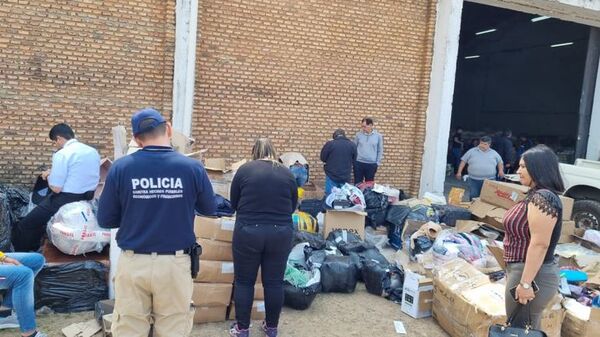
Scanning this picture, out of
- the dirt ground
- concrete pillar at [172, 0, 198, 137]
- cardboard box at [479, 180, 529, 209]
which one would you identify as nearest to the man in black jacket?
cardboard box at [479, 180, 529, 209]

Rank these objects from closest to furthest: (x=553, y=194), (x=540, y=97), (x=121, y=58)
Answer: (x=553, y=194), (x=121, y=58), (x=540, y=97)

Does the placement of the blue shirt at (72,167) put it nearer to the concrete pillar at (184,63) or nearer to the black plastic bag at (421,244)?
the concrete pillar at (184,63)

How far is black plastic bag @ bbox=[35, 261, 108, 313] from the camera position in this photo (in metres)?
4.09

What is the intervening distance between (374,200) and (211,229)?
3618 mm

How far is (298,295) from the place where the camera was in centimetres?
448

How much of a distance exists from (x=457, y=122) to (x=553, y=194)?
23192mm

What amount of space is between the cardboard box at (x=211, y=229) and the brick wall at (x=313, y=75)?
3.66 meters

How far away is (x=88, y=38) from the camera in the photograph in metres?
6.73

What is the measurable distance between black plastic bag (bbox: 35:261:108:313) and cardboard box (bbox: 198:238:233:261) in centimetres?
95

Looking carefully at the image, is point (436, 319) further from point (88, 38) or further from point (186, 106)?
point (88, 38)

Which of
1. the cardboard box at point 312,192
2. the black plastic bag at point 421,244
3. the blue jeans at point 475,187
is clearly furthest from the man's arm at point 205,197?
the blue jeans at point 475,187

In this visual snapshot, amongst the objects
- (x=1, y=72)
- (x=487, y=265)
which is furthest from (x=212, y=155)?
(x=487, y=265)

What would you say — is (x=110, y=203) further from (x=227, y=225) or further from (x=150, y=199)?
(x=227, y=225)

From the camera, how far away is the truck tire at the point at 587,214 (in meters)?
7.42
